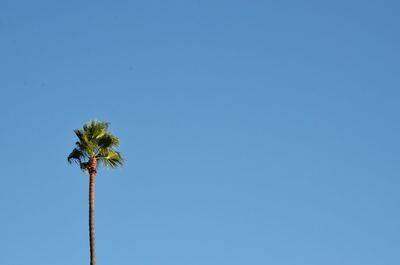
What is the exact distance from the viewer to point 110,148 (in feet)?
206

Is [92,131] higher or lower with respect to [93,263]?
higher

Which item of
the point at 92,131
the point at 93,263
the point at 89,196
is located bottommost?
the point at 93,263

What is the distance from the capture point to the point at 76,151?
6244 cm

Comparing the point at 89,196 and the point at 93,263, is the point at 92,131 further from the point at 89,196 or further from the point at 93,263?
the point at 93,263

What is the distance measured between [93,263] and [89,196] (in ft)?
14.9

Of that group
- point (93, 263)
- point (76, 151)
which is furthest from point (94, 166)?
point (93, 263)

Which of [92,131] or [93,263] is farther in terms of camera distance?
[92,131]

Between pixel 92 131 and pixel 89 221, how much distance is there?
20.1 feet

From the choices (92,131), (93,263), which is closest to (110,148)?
(92,131)

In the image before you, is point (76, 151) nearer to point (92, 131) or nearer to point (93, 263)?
point (92, 131)

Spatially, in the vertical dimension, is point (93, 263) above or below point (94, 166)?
below

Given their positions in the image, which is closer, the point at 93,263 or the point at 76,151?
the point at 93,263

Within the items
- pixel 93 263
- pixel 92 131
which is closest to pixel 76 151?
pixel 92 131

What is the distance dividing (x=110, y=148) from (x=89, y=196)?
377 cm
